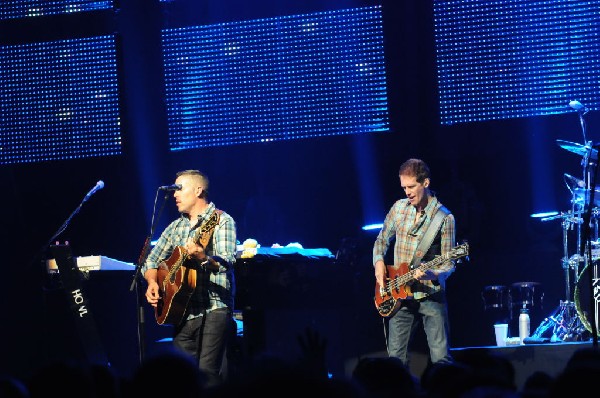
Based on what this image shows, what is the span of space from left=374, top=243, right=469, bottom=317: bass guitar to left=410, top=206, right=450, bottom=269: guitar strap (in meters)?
0.09

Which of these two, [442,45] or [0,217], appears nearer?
[442,45]

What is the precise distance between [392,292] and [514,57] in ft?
12.0

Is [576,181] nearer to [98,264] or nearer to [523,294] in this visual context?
[523,294]

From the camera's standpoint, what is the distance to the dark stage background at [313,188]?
33.9ft

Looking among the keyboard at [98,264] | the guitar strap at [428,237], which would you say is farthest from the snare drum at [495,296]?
the keyboard at [98,264]

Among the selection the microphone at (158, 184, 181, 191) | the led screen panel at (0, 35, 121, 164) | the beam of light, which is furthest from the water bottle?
the led screen panel at (0, 35, 121, 164)

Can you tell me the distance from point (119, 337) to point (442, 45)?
5.15 m

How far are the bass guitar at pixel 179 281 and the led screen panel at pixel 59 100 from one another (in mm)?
4099

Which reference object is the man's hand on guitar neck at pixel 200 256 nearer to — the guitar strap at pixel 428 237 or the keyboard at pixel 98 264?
the guitar strap at pixel 428 237

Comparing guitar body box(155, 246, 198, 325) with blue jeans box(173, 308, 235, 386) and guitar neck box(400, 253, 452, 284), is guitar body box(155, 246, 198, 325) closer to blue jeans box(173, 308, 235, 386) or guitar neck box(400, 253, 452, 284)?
blue jeans box(173, 308, 235, 386)

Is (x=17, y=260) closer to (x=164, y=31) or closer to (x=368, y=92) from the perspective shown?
(x=164, y=31)

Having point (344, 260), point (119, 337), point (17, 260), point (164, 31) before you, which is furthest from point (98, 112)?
point (344, 260)

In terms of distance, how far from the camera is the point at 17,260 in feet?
37.1

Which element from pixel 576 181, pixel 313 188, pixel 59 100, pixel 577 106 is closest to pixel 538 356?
pixel 576 181
